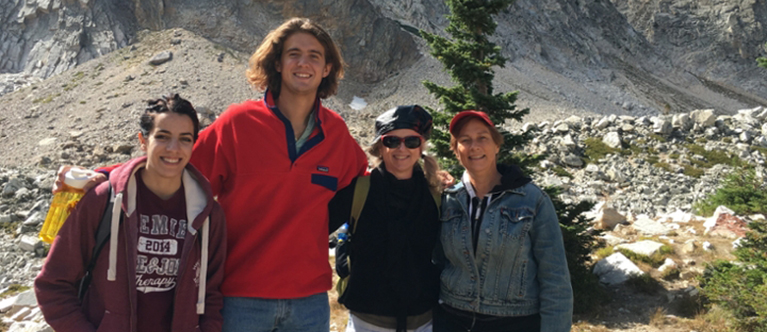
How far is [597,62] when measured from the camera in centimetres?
6269

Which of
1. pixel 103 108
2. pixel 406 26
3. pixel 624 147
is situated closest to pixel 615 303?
pixel 624 147

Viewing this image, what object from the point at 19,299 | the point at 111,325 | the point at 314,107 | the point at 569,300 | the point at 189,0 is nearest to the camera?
the point at 111,325

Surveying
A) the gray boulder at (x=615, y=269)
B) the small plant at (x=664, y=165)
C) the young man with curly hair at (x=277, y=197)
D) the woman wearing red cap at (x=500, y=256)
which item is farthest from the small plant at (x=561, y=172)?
the young man with curly hair at (x=277, y=197)

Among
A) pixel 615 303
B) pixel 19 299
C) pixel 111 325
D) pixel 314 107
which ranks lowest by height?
pixel 19 299

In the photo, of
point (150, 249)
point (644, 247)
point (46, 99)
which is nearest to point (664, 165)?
point (644, 247)

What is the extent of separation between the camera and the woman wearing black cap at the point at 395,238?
3184mm

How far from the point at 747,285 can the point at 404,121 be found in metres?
6.29

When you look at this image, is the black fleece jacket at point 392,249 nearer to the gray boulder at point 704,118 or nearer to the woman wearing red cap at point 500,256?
the woman wearing red cap at point 500,256

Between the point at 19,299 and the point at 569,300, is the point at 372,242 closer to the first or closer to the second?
the point at 569,300

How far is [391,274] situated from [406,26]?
2124 inches

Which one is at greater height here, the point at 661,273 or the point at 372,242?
the point at 372,242

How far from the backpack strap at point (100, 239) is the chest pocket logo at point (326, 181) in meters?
1.13

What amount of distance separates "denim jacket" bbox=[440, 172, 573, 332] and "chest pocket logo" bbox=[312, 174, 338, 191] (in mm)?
822

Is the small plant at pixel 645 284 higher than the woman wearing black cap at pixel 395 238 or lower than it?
lower
